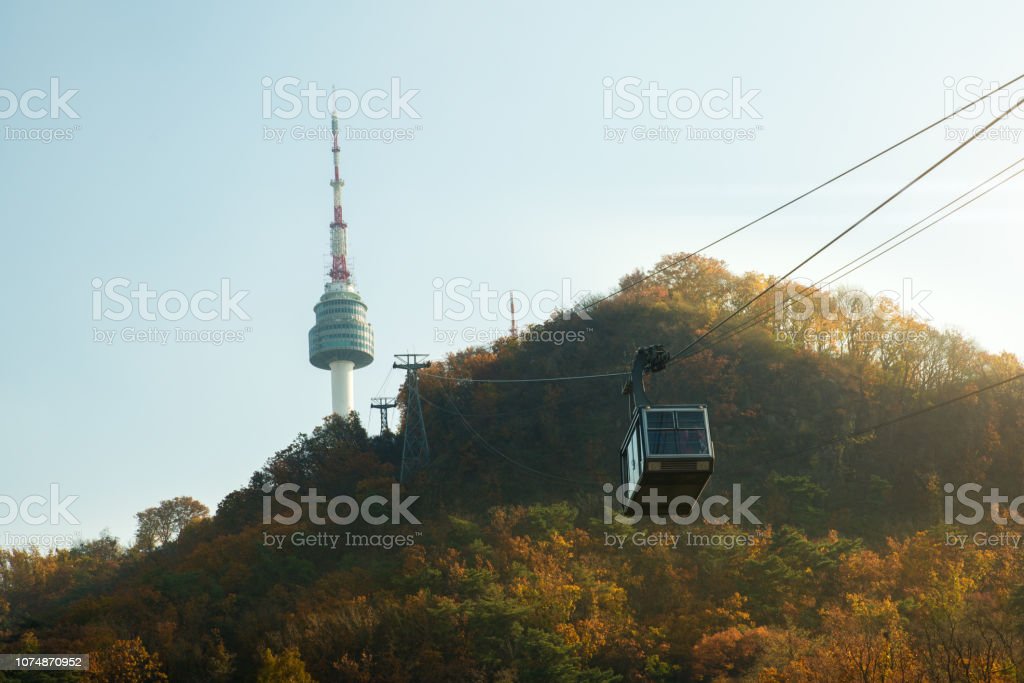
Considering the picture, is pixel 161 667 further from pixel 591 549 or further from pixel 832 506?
pixel 832 506

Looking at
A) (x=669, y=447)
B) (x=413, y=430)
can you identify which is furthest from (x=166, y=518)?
(x=669, y=447)

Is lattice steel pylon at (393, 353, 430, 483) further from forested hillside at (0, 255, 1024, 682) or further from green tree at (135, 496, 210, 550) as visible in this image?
green tree at (135, 496, 210, 550)

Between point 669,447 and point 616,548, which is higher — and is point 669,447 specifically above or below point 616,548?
above

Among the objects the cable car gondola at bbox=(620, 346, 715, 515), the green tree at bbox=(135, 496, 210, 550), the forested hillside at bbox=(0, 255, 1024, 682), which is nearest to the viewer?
the cable car gondola at bbox=(620, 346, 715, 515)

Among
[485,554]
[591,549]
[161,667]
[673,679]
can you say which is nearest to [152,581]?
[161,667]

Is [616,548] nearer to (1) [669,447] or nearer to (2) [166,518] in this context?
(1) [669,447]

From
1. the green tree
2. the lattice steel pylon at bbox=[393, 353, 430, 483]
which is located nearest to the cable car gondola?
the lattice steel pylon at bbox=[393, 353, 430, 483]

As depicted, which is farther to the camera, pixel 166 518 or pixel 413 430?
pixel 166 518
